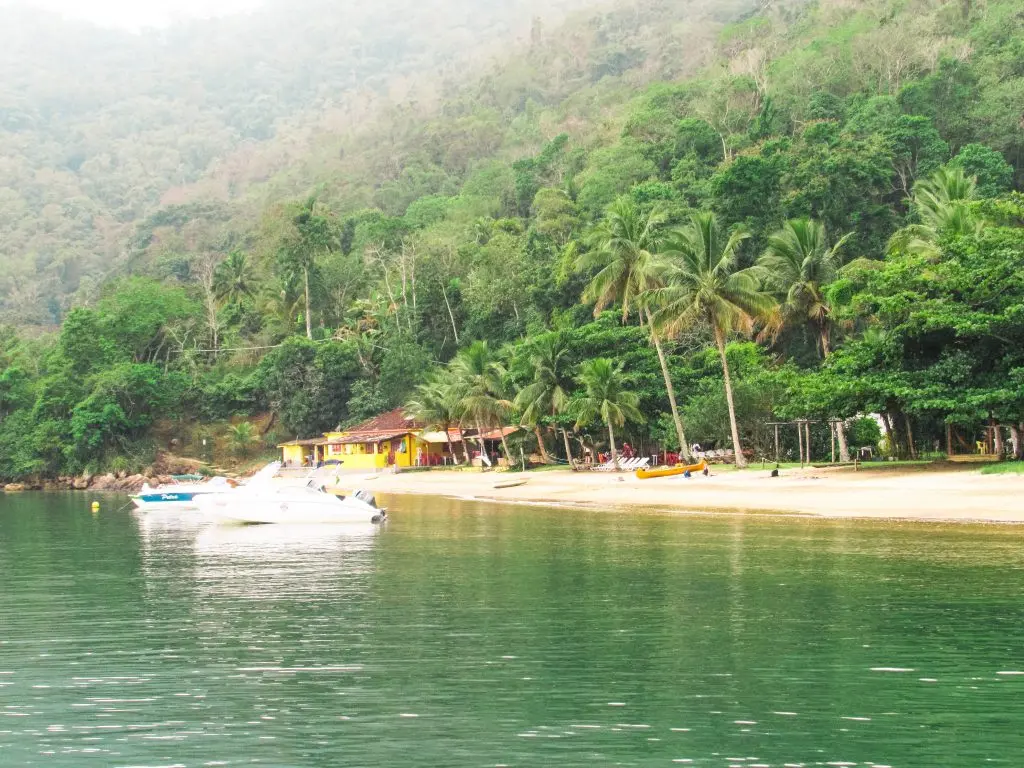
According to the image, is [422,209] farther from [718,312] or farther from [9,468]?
[718,312]

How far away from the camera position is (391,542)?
2523cm

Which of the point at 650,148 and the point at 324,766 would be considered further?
the point at 650,148

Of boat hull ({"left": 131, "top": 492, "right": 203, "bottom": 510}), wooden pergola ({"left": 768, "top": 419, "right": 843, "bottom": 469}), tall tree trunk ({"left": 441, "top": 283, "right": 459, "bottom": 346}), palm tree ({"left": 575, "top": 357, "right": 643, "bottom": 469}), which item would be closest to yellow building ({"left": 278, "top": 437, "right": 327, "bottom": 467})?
tall tree trunk ({"left": 441, "top": 283, "right": 459, "bottom": 346})

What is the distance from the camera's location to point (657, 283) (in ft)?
154

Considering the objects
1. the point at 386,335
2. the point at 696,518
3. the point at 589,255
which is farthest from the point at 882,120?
the point at 696,518

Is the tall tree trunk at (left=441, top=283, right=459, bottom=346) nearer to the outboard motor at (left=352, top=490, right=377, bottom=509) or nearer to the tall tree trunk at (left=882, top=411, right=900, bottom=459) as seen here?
the tall tree trunk at (left=882, top=411, right=900, bottom=459)

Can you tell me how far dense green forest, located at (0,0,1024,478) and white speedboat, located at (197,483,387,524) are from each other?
15.7m

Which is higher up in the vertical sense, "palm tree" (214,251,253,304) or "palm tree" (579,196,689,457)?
"palm tree" (214,251,253,304)

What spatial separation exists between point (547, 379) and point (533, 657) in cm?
4213

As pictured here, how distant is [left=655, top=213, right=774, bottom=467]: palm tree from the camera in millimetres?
41844

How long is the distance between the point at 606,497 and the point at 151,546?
17.2 m

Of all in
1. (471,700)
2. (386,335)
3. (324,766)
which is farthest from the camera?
(386,335)

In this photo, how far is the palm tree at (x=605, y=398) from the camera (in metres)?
48.8

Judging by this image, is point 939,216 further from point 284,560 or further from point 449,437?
point 284,560
